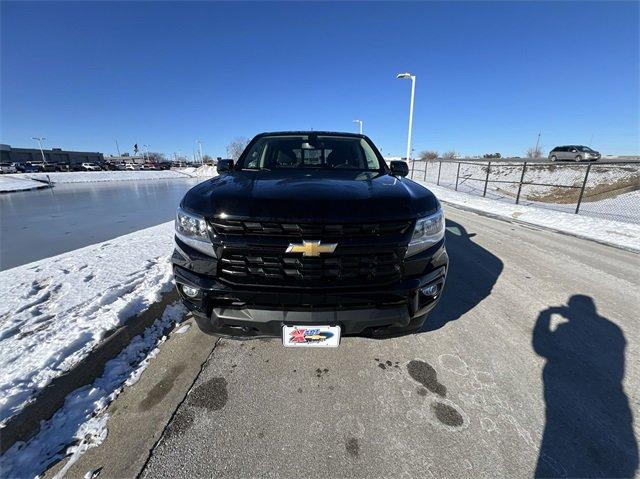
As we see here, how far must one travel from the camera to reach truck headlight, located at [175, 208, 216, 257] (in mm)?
1902

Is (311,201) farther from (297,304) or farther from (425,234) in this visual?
(425,234)

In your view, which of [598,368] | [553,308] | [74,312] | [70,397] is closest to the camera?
[70,397]

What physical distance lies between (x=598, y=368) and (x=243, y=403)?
2661 mm

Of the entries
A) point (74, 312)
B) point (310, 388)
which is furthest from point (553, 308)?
point (74, 312)

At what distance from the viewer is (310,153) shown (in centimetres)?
344

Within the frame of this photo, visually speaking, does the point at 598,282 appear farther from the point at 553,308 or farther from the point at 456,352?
the point at 456,352

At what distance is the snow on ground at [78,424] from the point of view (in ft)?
5.11

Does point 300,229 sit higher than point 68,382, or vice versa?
point 300,229

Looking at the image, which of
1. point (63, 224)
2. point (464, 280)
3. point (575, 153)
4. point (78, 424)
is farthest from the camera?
point (575, 153)

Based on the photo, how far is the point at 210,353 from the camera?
2.47 meters

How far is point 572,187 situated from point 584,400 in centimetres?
1007

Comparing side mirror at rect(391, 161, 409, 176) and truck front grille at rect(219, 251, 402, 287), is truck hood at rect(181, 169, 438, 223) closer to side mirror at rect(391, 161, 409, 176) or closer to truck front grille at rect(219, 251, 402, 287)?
truck front grille at rect(219, 251, 402, 287)

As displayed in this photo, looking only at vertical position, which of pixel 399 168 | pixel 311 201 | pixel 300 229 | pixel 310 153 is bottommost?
pixel 300 229

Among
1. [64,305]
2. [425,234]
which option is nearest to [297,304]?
[425,234]
